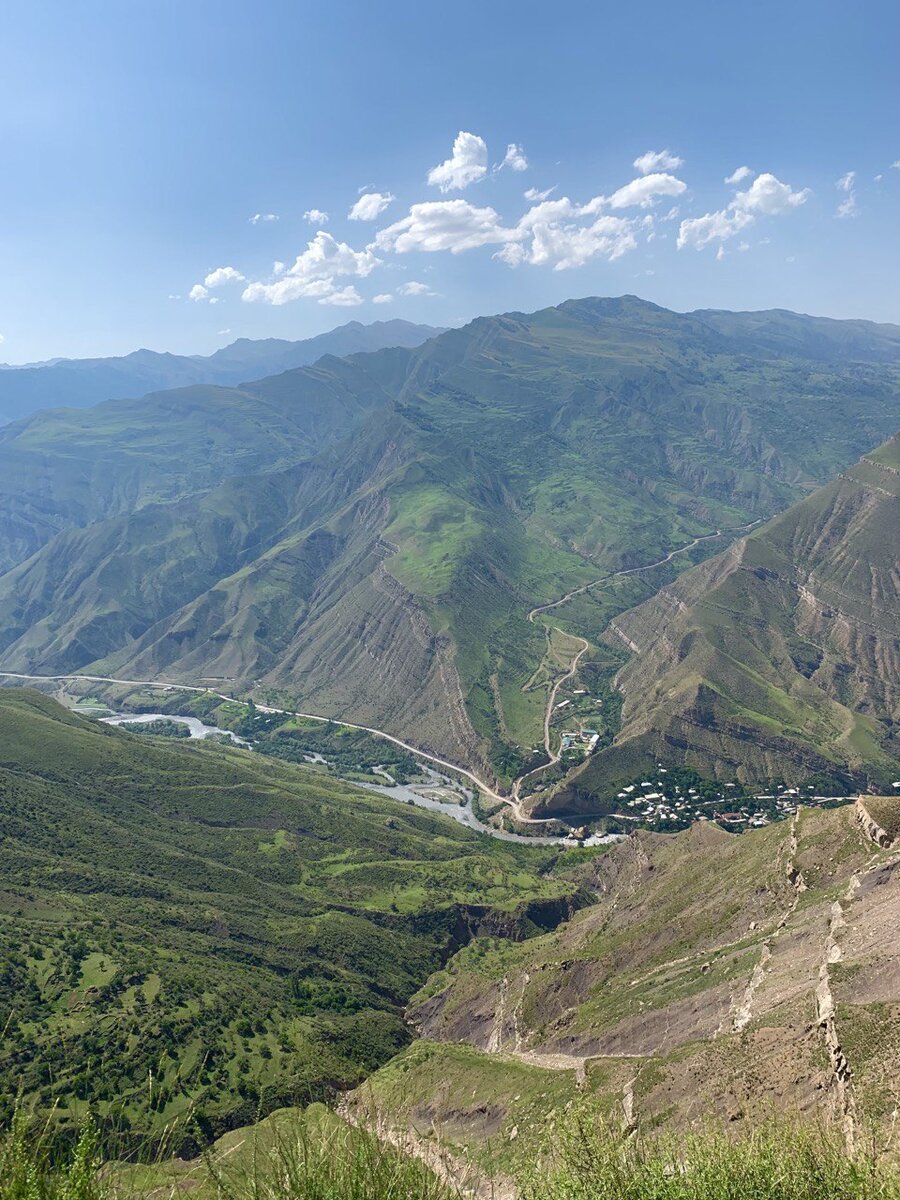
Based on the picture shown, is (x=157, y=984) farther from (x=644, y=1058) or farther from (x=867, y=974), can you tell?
(x=867, y=974)

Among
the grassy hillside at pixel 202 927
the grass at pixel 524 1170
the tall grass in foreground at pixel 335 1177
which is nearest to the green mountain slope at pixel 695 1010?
the grass at pixel 524 1170

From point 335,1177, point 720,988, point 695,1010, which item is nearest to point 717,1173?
point 335,1177

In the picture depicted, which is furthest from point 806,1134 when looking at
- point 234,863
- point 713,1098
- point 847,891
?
point 234,863

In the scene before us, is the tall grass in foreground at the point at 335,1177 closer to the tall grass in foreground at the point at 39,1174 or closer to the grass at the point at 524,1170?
the grass at the point at 524,1170

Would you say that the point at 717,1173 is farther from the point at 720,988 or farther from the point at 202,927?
the point at 202,927

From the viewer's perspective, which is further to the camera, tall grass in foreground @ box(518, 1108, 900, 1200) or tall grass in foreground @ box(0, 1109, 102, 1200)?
tall grass in foreground @ box(518, 1108, 900, 1200)

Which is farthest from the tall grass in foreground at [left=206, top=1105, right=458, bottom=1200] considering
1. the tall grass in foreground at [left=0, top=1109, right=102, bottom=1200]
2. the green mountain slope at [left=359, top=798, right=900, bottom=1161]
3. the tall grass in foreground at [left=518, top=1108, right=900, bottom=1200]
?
the green mountain slope at [left=359, top=798, right=900, bottom=1161]

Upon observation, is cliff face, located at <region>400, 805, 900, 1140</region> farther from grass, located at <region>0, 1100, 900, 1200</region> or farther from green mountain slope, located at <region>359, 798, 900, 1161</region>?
grass, located at <region>0, 1100, 900, 1200</region>
